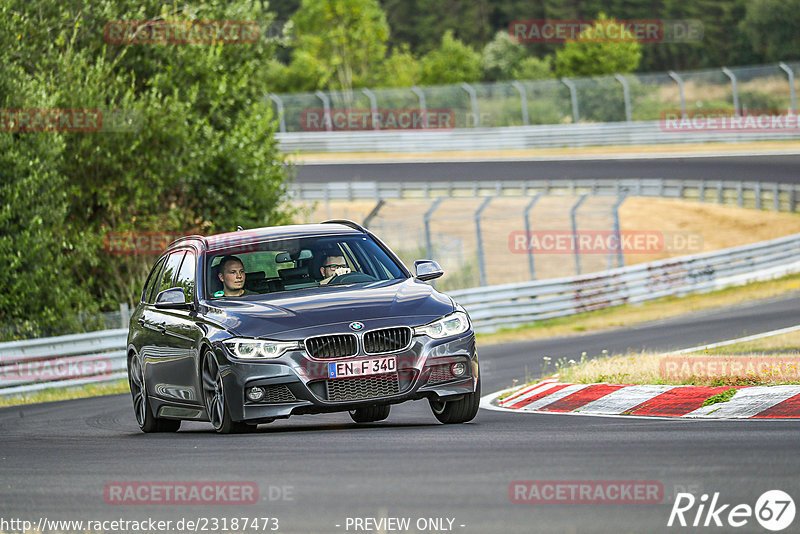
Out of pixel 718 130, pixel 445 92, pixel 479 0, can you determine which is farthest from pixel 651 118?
pixel 479 0

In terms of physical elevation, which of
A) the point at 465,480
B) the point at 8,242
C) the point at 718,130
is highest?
the point at 465,480

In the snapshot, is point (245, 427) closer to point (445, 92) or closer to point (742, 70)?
point (742, 70)

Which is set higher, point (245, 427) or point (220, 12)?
point (220, 12)

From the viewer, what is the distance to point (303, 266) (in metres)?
10.3

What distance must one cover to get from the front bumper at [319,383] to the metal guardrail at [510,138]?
41039mm

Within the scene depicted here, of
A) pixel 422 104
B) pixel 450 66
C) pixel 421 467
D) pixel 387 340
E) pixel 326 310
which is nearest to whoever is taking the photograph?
pixel 421 467

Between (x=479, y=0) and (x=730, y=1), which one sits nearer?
(x=730, y=1)

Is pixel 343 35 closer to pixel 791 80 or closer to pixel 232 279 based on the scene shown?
pixel 791 80

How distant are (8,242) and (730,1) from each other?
89.3 metres

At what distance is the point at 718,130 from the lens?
49.2m

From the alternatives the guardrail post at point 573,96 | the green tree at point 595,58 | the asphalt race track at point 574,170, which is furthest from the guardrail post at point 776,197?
the green tree at point 595,58

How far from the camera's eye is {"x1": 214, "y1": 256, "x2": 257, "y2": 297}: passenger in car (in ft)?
33.1

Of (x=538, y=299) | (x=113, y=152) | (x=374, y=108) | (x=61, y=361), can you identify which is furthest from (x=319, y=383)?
(x=374, y=108)

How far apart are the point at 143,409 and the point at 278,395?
9.09ft
